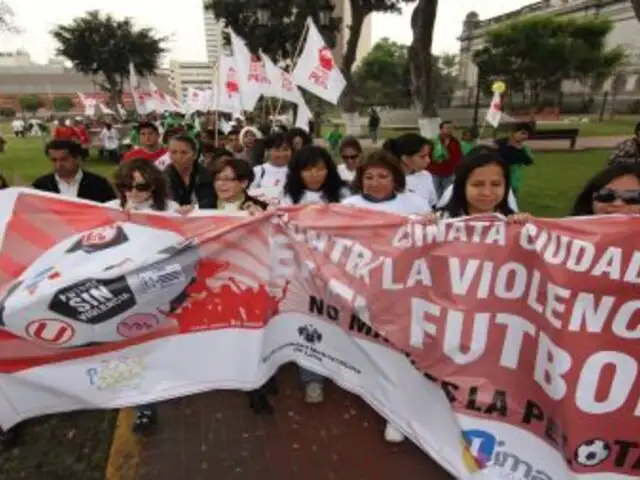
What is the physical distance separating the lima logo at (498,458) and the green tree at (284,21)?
71.6ft

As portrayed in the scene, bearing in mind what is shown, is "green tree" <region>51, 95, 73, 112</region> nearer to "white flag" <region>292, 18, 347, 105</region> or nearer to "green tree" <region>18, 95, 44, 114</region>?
"green tree" <region>18, 95, 44, 114</region>

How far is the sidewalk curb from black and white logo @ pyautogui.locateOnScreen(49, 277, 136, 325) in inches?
33.1

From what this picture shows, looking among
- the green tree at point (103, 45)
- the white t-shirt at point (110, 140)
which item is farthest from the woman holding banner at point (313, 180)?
the green tree at point (103, 45)

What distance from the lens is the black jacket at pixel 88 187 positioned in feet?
13.9

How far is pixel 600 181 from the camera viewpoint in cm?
286

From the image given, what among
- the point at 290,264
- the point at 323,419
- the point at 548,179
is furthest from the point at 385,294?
the point at 548,179

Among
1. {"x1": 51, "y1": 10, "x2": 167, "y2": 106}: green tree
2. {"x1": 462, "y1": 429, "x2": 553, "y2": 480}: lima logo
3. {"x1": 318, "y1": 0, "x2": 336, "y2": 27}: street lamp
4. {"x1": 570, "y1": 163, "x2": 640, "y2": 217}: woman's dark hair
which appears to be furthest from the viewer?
{"x1": 51, "y1": 10, "x2": 167, "y2": 106}: green tree

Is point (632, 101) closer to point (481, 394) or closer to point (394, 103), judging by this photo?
point (394, 103)

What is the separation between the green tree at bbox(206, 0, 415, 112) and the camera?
24.1 m

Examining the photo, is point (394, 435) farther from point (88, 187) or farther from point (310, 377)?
point (88, 187)

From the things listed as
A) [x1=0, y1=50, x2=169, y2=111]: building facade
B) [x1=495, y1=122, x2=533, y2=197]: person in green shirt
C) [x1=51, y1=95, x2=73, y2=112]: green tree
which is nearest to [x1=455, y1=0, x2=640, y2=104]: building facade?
[x1=495, y1=122, x2=533, y2=197]: person in green shirt

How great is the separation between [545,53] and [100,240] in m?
48.9

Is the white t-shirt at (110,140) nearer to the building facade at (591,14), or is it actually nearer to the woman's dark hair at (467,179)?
the woman's dark hair at (467,179)

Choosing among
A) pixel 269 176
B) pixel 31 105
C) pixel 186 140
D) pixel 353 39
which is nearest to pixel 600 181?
pixel 269 176
